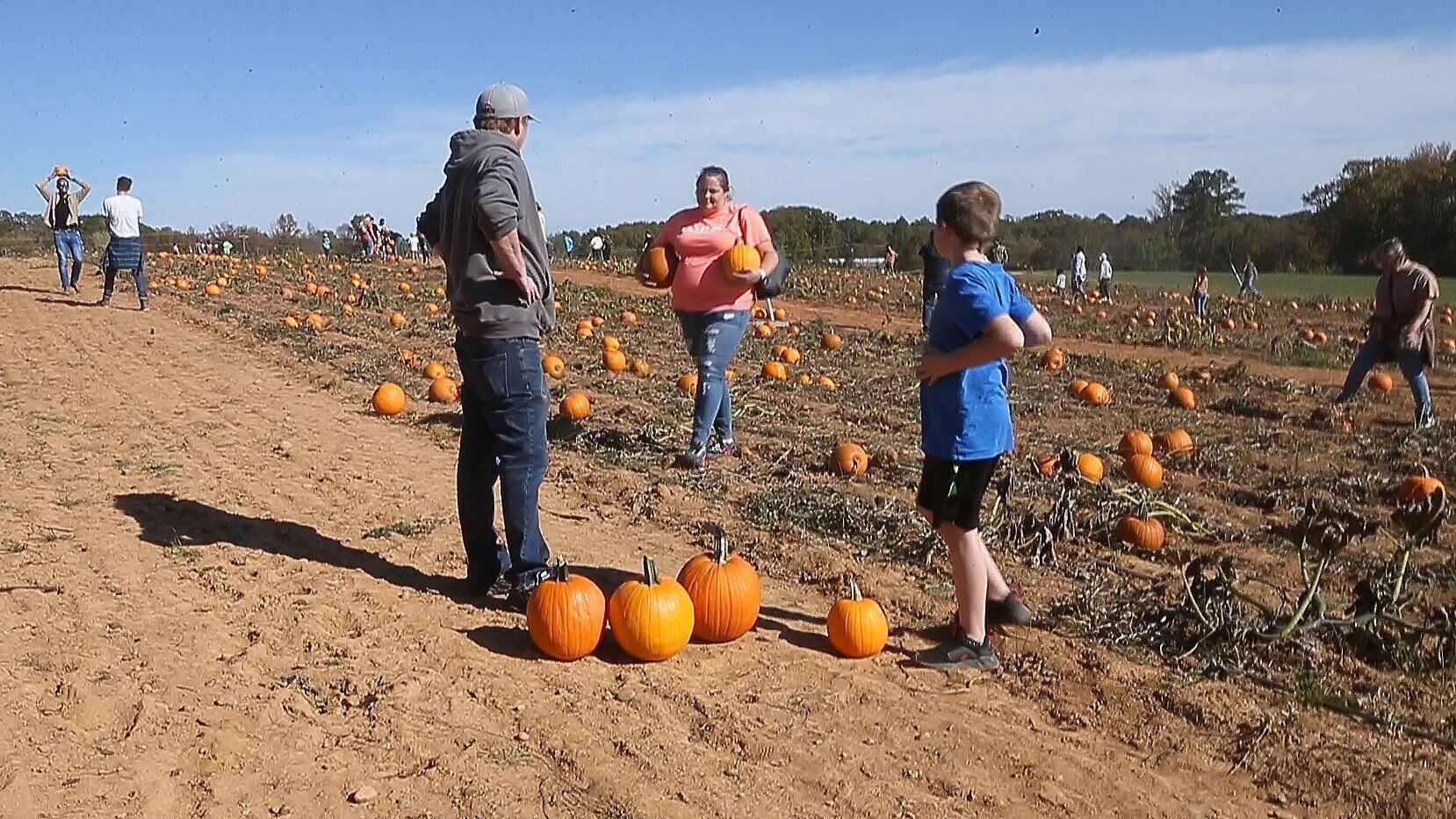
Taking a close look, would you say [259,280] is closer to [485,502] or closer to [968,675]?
[485,502]

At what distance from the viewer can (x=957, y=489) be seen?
380 cm

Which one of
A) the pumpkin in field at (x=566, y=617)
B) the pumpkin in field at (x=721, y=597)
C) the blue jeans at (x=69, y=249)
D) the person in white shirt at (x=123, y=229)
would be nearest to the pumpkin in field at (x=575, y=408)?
the pumpkin in field at (x=721, y=597)

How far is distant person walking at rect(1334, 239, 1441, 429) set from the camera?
9.53 m

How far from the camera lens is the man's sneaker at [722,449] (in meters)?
7.08

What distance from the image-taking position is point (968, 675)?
13.1ft

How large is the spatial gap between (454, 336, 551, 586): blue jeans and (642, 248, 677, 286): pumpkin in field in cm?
239

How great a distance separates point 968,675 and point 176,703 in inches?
103

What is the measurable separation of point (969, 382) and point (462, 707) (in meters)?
1.97

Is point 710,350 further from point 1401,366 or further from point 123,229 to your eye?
point 123,229

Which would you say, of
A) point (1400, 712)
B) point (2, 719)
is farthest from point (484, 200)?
point (1400, 712)

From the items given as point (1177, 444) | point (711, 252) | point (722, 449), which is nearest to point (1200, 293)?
point (1177, 444)

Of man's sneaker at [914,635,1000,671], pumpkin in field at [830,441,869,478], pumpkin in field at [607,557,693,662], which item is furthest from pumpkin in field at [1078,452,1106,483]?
pumpkin in field at [607,557,693,662]

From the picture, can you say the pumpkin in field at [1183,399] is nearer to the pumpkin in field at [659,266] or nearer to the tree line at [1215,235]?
the pumpkin in field at [659,266]

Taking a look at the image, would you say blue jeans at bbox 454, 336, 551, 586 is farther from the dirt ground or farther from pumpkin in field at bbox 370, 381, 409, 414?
pumpkin in field at bbox 370, 381, 409, 414
